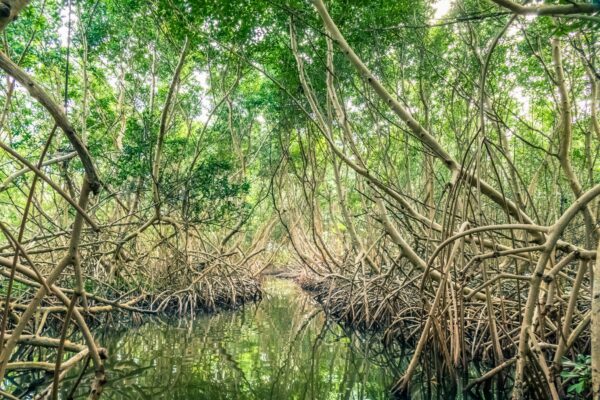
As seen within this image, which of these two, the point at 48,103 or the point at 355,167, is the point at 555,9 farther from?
the point at 355,167

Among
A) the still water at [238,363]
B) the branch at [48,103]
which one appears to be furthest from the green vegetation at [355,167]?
the still water at [238,363]

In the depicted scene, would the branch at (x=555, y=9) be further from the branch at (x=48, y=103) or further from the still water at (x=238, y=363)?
the still water at (x=238, y=363)

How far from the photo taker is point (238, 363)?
3863 millimetres

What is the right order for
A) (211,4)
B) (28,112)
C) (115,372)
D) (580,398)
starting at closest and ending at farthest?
(580,398)
(115,372)
(211,4)
(28,112)

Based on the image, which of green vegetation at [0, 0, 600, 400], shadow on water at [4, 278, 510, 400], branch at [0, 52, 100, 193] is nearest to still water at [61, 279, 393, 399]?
shadow on water at [4, 278, 510, 400]

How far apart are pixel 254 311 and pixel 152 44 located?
4.89 meters

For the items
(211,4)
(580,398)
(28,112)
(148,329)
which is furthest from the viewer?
(28,112)

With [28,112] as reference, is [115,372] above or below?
below

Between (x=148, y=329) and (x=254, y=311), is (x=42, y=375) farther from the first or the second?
(x=254, y=311)

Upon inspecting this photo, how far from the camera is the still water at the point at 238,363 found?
3.13 meters

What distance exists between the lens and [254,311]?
746cm

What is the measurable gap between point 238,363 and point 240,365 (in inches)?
3.4

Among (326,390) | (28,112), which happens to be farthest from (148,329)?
(28,112)

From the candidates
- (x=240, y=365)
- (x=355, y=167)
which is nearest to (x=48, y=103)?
(x=355, y=167)
